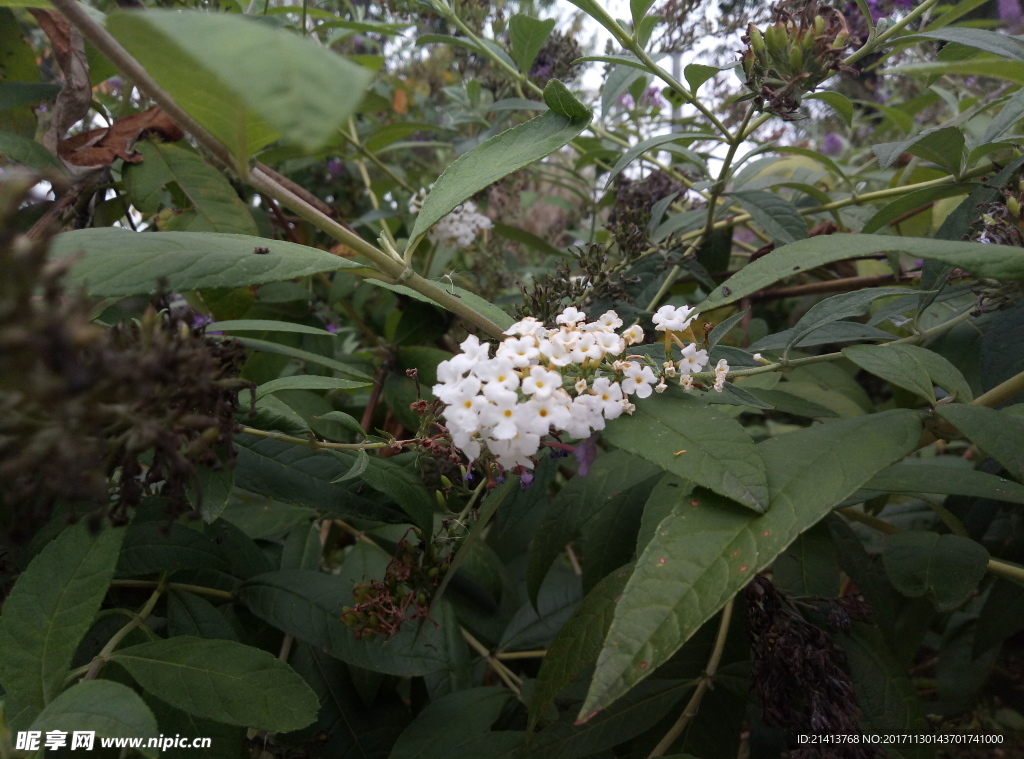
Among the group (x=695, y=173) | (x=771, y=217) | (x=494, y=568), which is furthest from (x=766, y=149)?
(x=494, y=568)

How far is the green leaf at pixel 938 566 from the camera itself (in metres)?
0.89

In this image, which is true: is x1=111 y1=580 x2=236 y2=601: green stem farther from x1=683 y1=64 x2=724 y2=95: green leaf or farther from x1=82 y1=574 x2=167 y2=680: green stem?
x1=683 y1=64 x2=724 y2=95: green leaf

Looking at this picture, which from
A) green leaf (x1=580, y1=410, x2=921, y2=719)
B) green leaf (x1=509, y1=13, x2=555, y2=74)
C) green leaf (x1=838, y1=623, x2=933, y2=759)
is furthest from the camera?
green leaf (x1=509, y1=13, x2=555, y2=74)

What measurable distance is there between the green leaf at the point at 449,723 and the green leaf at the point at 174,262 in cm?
67

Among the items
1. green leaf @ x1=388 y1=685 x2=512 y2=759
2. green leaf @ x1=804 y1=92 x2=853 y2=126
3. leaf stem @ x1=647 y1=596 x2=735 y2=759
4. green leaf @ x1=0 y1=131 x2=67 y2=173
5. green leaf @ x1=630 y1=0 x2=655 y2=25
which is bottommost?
green leaf @ x1=388 y1=685 x2=512 y2=759

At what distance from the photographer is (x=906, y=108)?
164cm

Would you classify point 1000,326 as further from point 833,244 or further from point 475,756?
point 475,756

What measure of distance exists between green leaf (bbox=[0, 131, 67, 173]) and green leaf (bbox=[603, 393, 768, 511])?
1.05m

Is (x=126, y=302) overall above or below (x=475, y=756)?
above

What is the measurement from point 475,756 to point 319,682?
285 millimetres

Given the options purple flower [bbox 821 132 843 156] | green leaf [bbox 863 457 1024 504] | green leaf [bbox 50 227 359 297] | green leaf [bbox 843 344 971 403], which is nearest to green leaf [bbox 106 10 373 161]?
green leaf [bbox 50 227 359 297]

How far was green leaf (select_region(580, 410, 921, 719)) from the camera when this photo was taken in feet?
1.90

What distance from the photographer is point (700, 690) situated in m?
0.97

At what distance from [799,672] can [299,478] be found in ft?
2.36
